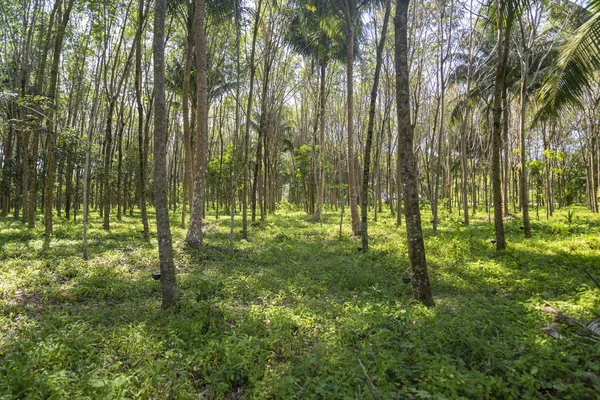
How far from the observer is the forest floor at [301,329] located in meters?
3.11

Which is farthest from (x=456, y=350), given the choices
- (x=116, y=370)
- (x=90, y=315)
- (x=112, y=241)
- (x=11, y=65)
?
(x=11, y=65)

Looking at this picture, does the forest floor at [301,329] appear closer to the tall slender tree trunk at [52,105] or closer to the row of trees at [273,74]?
the row of trees at [273,74]

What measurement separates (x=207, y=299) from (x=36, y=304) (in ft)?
10.2

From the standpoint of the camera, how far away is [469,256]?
29.2ft

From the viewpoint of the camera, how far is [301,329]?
4621mm

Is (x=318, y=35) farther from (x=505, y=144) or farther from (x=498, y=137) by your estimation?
(x=505, y=144)

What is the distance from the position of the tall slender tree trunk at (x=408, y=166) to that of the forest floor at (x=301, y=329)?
0.57m

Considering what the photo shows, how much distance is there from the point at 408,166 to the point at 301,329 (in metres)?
3.12

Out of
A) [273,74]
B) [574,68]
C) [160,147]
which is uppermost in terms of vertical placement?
[273,74]

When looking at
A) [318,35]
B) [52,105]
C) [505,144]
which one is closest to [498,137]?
[505,144]

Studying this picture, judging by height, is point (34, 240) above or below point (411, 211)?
below

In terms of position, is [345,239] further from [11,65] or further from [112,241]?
[11,65]

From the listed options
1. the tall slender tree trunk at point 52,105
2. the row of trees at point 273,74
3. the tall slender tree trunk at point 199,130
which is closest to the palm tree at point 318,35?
the row of trees at point 273,74

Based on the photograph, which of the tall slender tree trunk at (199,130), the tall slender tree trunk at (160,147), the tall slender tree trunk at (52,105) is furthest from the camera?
the tall slender tree trunk at (52,105)
